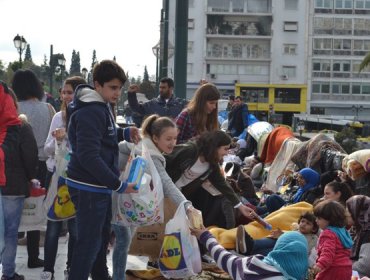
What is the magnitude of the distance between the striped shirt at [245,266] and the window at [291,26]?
2713 inches

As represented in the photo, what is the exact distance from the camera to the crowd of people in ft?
14.3

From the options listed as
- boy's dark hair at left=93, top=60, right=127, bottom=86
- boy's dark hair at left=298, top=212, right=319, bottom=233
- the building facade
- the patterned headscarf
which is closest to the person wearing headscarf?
the patterned headscarf

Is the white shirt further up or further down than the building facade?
further down

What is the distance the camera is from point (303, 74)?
72062 mm

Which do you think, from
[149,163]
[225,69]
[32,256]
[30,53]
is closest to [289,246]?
[149,163]

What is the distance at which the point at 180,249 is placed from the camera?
4855mm

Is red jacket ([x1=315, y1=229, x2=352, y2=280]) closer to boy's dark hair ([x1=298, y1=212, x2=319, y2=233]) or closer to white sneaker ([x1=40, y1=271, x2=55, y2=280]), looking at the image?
boy's dark hair ([x1=298, y1=212, x2=319, y2=233])

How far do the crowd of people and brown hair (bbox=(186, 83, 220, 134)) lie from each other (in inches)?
0.5

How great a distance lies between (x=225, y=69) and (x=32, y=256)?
65.9m

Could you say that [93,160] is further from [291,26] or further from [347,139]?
[291,26]

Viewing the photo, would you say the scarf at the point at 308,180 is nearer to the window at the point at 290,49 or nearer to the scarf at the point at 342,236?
the scarf at the point at 342,236

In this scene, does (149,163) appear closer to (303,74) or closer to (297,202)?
(297,202)

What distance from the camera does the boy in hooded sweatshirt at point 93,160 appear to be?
13.8ft

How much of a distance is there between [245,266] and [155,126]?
1.50 m
